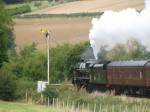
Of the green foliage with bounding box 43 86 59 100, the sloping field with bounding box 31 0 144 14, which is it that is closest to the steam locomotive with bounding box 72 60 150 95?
the green foliage with bounding box 43 86 59 100

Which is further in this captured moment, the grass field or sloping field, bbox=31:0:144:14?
the grass field

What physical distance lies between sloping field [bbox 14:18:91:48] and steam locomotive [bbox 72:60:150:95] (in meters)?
12.7

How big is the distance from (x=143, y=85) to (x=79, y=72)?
1531 cm

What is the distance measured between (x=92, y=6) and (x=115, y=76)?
25502mm

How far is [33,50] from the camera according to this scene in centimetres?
8100

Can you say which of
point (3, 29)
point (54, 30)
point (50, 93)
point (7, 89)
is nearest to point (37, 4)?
point (54, 30)

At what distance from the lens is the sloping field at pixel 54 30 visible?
76.6 m

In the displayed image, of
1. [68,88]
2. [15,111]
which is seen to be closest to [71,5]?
[68,88]

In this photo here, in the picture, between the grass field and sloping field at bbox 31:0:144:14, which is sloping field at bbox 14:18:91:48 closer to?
the grass field

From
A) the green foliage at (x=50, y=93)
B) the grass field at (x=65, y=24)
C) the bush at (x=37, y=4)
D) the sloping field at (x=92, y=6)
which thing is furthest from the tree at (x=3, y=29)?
the bush at (x=37, y=4)

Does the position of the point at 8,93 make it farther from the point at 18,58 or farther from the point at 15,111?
the point at 18,58

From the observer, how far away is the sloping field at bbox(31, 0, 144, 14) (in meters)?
71.8

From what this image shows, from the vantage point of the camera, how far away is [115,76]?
5388cm

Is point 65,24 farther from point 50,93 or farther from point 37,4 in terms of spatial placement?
point 50,93
